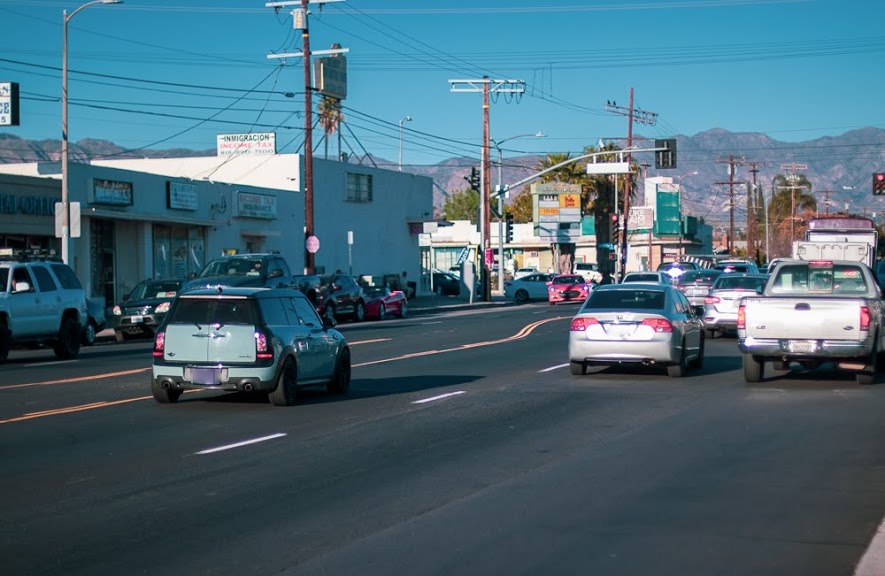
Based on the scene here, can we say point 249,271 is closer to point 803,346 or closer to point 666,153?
point 803,346

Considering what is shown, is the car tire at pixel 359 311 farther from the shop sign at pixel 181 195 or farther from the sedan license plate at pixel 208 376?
the sedan license plate at pixel 208 376

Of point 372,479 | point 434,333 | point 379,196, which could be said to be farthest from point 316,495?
point 379,196

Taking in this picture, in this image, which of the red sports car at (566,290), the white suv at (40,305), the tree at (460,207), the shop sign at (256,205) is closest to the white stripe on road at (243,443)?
the white suv at (40,305)

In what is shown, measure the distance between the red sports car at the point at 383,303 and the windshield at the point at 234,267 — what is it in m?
10.9

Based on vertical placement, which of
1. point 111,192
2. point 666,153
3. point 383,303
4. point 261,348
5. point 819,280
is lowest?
point 383,303

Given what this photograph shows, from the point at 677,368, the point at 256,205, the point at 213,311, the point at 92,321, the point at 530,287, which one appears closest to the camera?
the point at 213,311

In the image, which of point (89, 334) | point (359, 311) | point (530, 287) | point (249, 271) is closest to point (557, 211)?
point (530, 287)

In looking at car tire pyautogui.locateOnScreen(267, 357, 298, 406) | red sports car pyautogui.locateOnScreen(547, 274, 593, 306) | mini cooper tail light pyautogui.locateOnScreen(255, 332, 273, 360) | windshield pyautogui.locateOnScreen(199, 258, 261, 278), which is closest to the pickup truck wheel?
car tire pyautogui.locateOnScreen(267, 357, 298, 406)

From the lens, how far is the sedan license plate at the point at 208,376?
15.4 m

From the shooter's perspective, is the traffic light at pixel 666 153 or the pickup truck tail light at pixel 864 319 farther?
the traffic light at pixel 666 153

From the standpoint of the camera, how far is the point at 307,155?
44.8m

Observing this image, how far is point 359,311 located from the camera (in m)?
44.7

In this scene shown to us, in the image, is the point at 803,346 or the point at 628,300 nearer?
the point at 803,346

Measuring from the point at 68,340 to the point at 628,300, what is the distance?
1255cm
